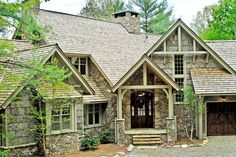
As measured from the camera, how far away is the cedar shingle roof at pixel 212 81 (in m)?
20.7

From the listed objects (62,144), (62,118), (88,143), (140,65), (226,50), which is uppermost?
(226,50)

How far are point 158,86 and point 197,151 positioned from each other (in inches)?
162

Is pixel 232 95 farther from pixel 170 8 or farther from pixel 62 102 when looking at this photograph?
pixel 170 8

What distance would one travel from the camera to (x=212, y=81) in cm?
2138

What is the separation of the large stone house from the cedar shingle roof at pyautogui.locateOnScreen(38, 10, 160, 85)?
83mm

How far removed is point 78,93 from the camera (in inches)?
701

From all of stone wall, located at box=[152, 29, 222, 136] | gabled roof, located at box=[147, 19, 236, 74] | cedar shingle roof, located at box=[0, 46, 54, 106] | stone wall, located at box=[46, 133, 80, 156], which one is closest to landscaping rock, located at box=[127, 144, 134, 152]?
stone wall, located at box=[46, 133, 80, 156]

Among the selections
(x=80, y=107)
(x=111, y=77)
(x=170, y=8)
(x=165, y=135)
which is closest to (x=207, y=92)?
(x=165, y=135)

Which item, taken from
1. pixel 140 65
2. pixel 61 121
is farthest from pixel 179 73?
pixel 61 121

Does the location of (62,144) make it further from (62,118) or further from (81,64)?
(81,64)

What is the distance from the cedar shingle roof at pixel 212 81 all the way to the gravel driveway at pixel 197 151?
2.72m

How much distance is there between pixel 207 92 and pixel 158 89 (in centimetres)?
257

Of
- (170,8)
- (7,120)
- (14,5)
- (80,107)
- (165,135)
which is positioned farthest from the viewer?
(170,8)

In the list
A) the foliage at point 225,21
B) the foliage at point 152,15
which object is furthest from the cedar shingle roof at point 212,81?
the foliage at point 152,15
